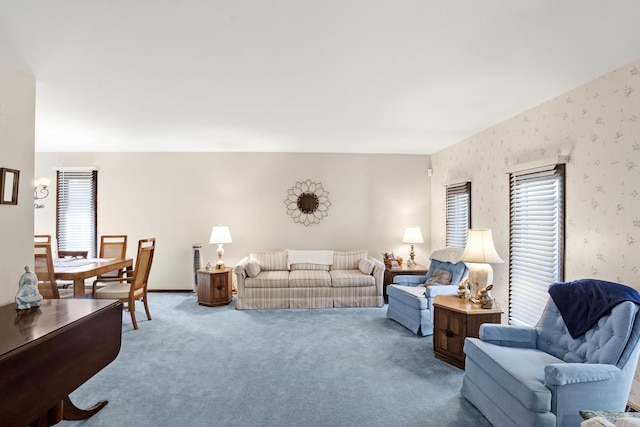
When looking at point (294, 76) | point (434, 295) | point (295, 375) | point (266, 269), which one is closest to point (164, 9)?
point (294, 76)

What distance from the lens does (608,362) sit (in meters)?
1.81

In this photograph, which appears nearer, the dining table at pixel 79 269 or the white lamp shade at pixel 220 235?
the dining table at pixel 79 269

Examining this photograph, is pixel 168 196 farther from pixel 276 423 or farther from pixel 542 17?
pixel 542 17

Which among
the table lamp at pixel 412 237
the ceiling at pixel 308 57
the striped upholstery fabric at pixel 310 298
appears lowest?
the striped upholstery fabric at pixel 310 298

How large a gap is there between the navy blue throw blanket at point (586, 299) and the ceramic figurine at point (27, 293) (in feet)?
11.1

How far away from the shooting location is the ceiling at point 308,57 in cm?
166

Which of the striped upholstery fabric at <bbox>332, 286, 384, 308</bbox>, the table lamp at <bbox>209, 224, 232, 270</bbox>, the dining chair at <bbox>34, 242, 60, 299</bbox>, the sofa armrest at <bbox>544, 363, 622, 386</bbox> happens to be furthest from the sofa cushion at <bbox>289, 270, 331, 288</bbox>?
the sofa armrest at <bbox>544, 363, 622, 386</bbox>

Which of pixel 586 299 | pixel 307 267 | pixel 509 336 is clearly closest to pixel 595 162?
pixel 586 299

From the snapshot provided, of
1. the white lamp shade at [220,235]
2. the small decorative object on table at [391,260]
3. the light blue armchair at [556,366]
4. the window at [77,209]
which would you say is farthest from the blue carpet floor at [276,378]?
the window at [77,209]

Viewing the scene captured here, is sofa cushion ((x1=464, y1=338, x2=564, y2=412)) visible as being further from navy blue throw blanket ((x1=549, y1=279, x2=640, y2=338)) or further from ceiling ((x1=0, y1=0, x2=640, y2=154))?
ceiling ((x1=0, y1=0, x2=640, y2=154))

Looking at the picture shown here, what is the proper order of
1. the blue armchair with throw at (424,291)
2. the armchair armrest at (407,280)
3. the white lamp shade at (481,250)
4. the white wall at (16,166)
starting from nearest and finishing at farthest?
the white wall at (16,166), the white lamp shade at (481,250), the blue armchair with throw at (424,291), the armchair armrest at (407,280)

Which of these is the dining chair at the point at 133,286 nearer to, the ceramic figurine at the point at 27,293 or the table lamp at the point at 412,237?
the ceramic figurine at the point at 27,293

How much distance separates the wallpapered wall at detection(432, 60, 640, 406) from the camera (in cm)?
218

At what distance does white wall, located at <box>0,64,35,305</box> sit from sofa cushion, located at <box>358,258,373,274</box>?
12.1ft
